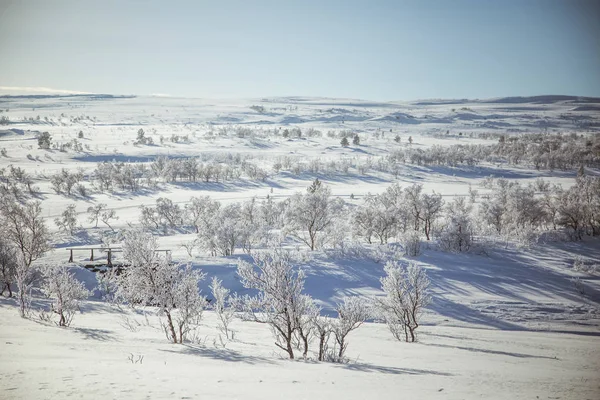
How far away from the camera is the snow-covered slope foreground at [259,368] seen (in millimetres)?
9102

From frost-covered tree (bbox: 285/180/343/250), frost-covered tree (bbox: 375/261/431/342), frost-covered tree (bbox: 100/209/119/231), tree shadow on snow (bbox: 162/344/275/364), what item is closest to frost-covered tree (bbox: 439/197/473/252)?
frost-covered tree (bbox: 285/180/343/250)

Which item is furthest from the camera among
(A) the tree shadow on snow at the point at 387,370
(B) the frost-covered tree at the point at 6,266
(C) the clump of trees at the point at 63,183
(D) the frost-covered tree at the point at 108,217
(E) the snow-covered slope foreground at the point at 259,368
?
(C) the clump of trees at the point at 63,183

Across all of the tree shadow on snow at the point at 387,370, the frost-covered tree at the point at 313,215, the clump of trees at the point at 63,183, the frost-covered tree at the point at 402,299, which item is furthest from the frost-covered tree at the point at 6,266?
the clump of trees at the point at 63,183

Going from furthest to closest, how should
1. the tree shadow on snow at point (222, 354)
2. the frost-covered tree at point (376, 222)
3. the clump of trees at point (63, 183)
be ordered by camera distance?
the clump of trees at point (63, 183)
the frost-covered tree at point (376, 222)
the tree shadow on snow at point (222, 354)

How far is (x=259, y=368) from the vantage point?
41.0ft

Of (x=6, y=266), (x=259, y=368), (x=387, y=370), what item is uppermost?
(x=259, y=368)

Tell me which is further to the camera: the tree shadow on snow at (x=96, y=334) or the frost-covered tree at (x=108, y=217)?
the frost-covered tree at (x=108, y=217)

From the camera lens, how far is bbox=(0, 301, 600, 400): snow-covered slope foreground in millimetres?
9102

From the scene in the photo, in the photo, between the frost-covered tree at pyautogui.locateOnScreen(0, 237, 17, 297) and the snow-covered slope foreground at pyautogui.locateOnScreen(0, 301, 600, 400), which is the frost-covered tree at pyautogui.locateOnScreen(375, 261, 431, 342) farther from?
the frost-covered tree at pyautogui.locateOnScreen(0, 237, 17, 297)

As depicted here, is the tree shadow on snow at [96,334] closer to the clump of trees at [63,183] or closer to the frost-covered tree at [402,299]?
the frost-covered tree at [402,299]

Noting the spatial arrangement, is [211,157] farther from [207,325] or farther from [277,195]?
[207,325]

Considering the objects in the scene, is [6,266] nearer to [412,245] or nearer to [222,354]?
[222,354]

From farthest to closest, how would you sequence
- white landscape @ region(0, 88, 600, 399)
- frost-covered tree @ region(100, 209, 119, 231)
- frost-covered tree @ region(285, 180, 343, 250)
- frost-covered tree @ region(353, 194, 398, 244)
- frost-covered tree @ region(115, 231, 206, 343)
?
1. frost-covered tree @ region(100, 209, 119, 231)
2. frost-covered tree @ region(353, 194, 398, 244)
3. frost-covered tree @ region(285, 180, 343, 250)
4. frost-covered tree @ region(115, 231, 206, 343)
5. white landscape @ region(0, 88, 600, 399)


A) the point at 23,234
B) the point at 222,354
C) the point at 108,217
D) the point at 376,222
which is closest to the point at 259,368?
the point at 222,354
